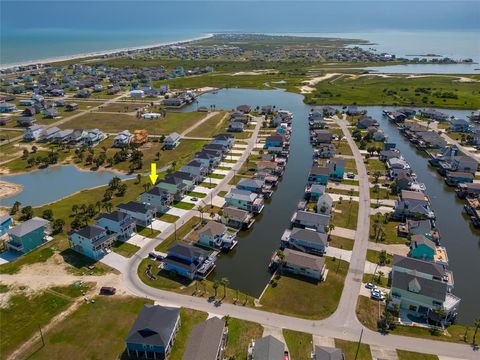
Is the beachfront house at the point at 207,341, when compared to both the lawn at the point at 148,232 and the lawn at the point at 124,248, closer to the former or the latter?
the lawn at the point at 124,248

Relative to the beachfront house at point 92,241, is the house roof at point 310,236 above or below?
above

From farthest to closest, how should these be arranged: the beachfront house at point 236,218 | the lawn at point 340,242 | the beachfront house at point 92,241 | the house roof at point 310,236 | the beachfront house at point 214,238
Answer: the beachfront house at point 236,218 < the beachfront house at point 214,238 < the lawn at point 340,242 < the house roof at point 310,236 < the beachfront house at point 92,241

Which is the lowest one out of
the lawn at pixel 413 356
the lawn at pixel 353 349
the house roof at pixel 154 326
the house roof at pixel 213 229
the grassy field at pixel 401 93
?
the lawn at pixel 353 349

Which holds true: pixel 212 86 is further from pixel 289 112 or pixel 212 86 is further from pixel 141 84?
pixel 289 112

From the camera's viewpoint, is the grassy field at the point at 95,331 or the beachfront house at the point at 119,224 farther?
the beachfront house at the point at 119,224

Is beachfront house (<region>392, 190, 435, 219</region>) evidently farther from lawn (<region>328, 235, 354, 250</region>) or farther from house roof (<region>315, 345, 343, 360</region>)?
house roof (<region>315, 345, 343, 360</region>)

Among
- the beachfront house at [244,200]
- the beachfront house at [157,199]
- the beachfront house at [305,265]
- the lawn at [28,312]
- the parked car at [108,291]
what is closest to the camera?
the lawn at [28,312]

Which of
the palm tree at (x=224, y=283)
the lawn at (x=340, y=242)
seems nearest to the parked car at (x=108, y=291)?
the palm tree at (x=224, y=283)

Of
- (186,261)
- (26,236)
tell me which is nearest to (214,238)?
(186,261)
